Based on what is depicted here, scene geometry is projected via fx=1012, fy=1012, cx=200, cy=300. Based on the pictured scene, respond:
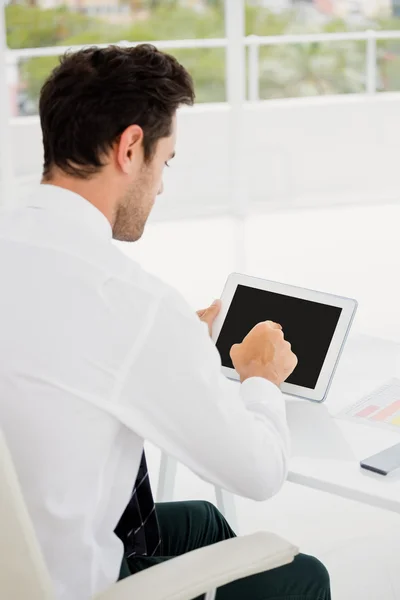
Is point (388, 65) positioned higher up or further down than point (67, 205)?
further down

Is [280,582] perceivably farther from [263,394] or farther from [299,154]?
[299,154]

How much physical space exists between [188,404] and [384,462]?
1.27 ft

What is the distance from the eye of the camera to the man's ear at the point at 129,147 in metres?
1.34

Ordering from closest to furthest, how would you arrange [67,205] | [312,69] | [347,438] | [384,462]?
[67,205] → [384,462] → [347,438] → [312,69]

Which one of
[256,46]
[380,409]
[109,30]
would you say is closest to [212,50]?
[256,46]

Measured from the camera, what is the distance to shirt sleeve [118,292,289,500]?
119 cm

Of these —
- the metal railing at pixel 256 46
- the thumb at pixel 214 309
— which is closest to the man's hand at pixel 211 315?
the thumb at pixel 214 309

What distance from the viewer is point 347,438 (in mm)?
1560

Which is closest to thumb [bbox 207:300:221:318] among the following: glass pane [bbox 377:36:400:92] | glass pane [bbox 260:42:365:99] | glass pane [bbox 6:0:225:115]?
glass pane [bbox 6:0:225:115]

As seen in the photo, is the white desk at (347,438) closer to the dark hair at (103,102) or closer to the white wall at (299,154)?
the dark hair at (103,102)

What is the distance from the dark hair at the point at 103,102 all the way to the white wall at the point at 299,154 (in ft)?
15.7

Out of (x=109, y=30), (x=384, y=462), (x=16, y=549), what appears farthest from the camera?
(x=109, y=30)

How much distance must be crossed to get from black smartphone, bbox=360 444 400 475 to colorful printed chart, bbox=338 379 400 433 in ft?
0.34

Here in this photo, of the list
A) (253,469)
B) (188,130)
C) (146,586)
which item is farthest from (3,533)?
(188,130)
